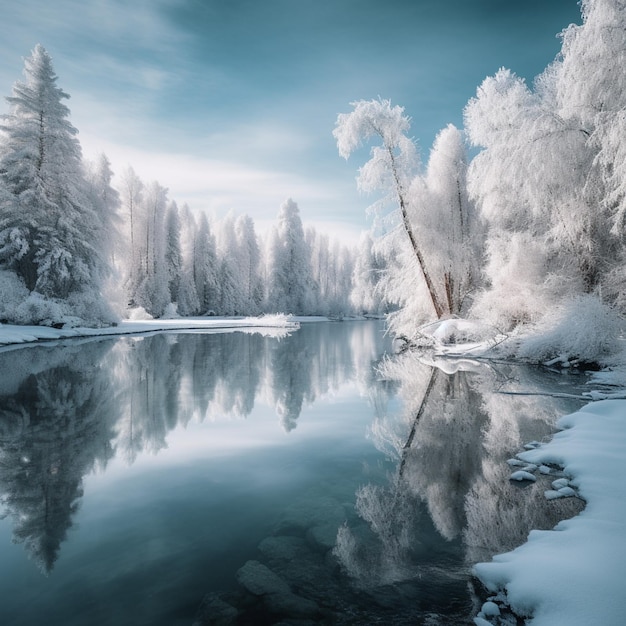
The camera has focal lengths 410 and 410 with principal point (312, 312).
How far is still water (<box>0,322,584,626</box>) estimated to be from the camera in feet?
8.12

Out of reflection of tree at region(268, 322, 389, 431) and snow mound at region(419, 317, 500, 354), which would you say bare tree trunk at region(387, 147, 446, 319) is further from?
reflection of tree at region(268, 322, 389, 431)

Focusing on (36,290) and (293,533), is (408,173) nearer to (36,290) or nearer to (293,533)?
(293,533)

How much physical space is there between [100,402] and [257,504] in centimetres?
490

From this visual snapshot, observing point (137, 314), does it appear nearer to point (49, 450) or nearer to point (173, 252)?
point (173, 252)

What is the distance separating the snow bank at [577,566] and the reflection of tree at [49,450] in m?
2.98

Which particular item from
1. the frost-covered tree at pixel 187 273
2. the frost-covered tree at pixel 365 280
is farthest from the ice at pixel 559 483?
the frost-covered tree at pixel 365 280

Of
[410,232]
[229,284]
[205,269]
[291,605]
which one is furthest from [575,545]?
[229,284]

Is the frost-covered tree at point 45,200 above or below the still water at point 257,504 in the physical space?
above

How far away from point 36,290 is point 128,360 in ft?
34.3

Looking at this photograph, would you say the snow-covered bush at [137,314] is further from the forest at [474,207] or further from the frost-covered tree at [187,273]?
the frost-covered tree at [187,273]

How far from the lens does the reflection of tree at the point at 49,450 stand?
3282mm

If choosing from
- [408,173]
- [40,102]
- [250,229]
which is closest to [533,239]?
[408,173]

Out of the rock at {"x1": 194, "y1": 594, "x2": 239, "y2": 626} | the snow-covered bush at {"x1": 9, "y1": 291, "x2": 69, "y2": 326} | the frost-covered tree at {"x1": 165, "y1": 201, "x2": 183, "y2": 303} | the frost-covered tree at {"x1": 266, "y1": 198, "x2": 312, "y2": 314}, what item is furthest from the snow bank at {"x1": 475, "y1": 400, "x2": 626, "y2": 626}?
the frost-covered tree at {"x1": 266, "y1": 198, "x2": 312, "y2": 314}

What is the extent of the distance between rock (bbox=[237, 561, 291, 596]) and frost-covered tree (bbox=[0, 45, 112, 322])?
21208 mm
